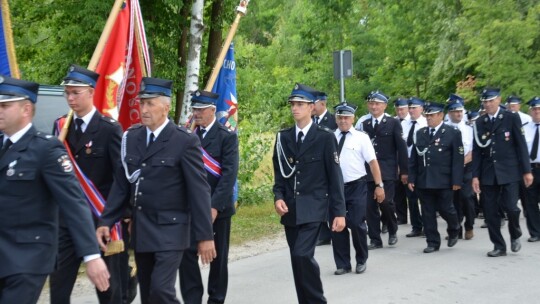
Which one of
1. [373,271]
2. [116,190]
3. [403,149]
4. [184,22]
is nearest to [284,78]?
[184,22]

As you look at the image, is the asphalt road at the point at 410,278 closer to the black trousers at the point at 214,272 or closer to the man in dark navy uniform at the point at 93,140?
the black trousers at the point at 214,272

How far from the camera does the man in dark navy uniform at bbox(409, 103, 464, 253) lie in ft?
39.4

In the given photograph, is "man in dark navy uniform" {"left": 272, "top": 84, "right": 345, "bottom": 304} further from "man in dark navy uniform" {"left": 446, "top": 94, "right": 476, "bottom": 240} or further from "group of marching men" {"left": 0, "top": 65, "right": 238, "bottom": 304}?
"man in dark navy uniform" {"left": 446, "top": 94, "right": 476, "bottom": 240}

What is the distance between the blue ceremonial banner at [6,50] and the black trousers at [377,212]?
5.96 meters

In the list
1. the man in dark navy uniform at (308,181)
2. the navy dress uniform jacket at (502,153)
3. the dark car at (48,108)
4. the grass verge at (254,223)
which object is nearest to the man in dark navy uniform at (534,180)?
the navy dress uniform jacket at (502,153)

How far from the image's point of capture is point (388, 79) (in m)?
30.2

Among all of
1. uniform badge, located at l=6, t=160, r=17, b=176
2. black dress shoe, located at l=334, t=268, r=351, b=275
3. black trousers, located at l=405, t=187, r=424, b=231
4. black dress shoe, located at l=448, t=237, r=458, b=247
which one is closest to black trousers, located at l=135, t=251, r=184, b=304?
uniform badge, located at l=6, t=160, r=17, b=176

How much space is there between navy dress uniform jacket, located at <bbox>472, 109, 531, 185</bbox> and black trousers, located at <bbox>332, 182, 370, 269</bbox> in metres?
1.83

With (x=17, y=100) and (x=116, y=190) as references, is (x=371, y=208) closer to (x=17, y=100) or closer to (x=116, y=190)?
(x=116, y=190)

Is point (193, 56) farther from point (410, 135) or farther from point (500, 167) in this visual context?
point (500, 167)

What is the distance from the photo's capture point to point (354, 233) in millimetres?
10570

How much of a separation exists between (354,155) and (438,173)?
1.74 m

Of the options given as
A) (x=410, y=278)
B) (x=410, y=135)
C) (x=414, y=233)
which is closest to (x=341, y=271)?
(x=410, y=278)

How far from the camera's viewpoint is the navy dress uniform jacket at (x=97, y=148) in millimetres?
6969
